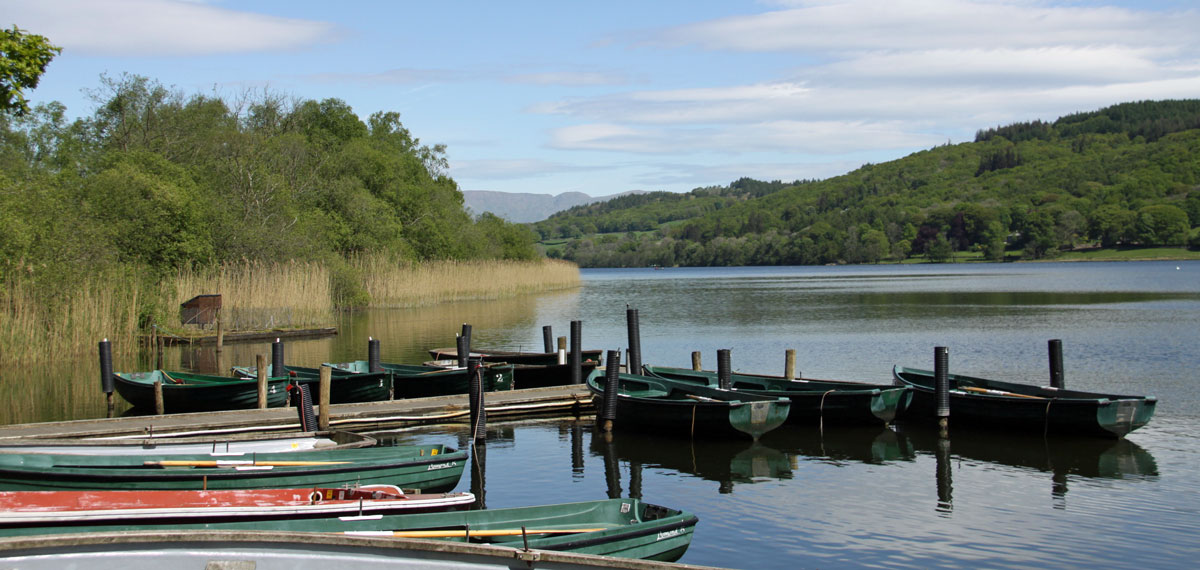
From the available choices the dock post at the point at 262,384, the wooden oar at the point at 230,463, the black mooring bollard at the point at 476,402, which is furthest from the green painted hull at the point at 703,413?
the wooden oar at the point at 230,463

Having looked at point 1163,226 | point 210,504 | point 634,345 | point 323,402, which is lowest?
point 210,504

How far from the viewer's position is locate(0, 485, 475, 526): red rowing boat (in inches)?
345

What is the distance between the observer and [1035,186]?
156500mm

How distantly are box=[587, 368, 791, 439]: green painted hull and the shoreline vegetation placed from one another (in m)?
15.1

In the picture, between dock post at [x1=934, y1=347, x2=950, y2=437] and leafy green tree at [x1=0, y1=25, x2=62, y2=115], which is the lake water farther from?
leafy green tree at [x1=0, y1=25, x2=62, y2=115]

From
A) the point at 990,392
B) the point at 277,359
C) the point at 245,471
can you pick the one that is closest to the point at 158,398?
the point at 277,359

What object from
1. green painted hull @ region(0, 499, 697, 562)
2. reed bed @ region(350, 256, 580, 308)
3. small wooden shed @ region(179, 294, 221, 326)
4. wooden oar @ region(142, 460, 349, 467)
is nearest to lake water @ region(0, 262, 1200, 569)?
green painted hull @ region(0, 499, 697, 562)

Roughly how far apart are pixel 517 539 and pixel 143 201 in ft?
111

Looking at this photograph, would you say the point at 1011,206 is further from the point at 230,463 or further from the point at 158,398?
the point at 230,463

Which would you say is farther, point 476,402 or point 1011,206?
point 1011,206

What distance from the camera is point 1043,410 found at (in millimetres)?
17547

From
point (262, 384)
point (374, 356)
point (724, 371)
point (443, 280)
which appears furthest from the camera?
point (443, 280)

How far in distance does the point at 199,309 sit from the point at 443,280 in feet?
84.9

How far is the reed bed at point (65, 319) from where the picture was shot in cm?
2425
